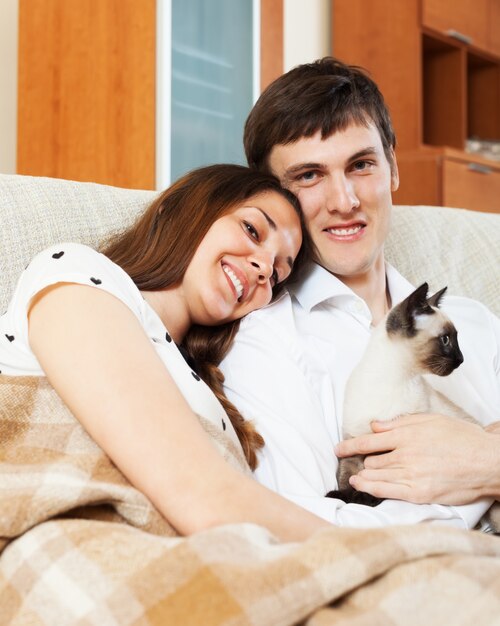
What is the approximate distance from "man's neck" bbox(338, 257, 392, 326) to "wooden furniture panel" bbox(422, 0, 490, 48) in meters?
2.21

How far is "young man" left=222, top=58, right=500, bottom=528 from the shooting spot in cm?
123

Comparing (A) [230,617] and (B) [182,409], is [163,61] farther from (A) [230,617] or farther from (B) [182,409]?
(A) [230,617]

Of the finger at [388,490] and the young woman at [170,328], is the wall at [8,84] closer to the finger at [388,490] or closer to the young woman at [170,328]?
the young woman at [170,328]

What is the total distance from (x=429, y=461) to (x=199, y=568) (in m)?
0.57

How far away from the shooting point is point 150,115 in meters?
2.88

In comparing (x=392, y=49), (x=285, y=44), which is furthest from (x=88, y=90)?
(x=392, y=49)

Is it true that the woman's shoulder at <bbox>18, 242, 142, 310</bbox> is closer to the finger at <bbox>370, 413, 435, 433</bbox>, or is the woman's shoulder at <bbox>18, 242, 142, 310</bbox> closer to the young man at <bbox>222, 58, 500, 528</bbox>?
the young man at <bbox>222, 58, 500, 528</bbox>

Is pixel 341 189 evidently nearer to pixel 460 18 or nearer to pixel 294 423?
pixel 294 423

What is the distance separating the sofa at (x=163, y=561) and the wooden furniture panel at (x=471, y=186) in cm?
270

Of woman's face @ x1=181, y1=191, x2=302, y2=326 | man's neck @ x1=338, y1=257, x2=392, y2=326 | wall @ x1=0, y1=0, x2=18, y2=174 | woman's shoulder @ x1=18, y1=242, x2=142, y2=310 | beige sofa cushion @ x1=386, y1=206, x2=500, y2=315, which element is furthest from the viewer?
wall @ x1=0, y1=0, x2=18, y2=174

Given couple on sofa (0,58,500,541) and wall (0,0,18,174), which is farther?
wall (0,0,18,174)

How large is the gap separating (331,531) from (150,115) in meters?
2.33

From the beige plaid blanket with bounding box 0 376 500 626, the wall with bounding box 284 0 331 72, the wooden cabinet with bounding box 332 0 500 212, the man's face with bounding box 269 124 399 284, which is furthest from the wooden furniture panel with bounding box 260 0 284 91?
the beige plaid blanket with bounding box 0 376 500 626

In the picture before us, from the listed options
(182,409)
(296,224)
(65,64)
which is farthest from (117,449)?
(65,64)
